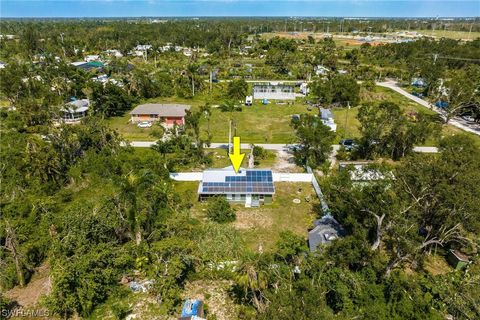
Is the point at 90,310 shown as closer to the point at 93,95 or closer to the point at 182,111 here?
the point at 182,111

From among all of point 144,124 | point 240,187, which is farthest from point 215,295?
point 144,124

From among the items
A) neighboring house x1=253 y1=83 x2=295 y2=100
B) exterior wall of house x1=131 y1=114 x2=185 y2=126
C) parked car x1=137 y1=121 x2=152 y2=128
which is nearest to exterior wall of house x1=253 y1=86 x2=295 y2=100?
neighboring house x1=253 y1=83 x2=295 y2=100

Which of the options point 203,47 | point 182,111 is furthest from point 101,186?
point 203,47

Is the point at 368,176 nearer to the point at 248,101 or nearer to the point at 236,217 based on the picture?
the point at 236,217

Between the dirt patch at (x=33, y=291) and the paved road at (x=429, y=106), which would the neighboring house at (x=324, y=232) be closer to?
the dirt patch at (x=33, y=291)

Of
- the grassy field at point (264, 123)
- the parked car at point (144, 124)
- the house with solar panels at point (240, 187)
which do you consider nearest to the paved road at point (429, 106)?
the grassy field at point (264, 123)
